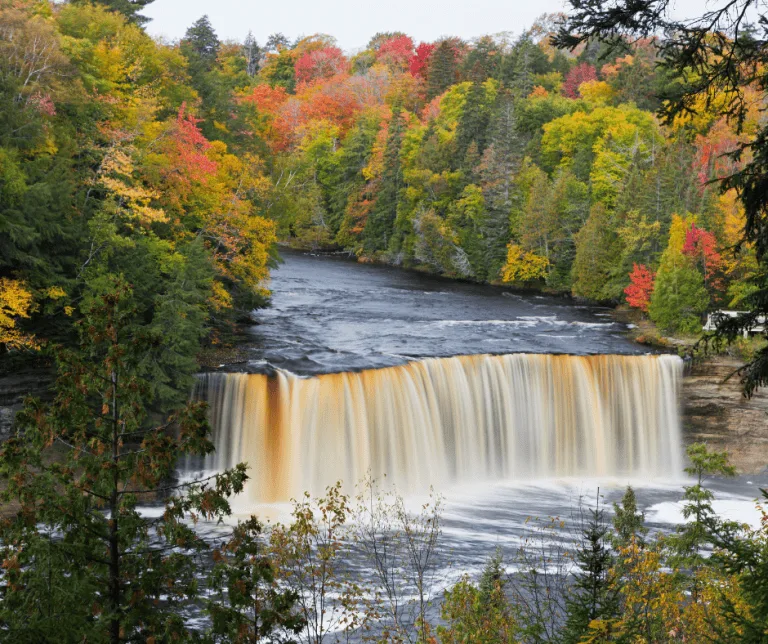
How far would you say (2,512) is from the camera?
2052cm

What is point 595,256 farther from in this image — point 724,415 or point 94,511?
point 94,511

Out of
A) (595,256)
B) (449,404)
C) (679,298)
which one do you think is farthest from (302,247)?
(449,404)

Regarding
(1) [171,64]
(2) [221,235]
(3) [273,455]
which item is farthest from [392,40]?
(3) [273,455]

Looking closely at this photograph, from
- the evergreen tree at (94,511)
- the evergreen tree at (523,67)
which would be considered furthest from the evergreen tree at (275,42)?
the evergreen tree at (94,511)

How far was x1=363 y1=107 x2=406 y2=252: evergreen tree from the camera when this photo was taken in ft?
226

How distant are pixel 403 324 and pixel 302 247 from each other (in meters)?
36.7

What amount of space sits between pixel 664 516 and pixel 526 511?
3.85m

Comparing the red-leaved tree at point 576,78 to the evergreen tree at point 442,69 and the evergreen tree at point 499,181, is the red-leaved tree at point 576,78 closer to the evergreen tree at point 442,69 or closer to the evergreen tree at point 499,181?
the evergreen tree at point 442,69

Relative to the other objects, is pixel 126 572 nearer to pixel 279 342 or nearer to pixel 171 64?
pixel 279 342

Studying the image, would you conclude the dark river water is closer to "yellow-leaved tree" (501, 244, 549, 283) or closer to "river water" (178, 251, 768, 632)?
"river water" (178, 251, 768, 632)

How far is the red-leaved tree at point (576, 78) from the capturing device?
7594 centimetres

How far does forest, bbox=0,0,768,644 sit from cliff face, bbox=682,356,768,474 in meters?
2.13

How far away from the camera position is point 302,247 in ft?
238

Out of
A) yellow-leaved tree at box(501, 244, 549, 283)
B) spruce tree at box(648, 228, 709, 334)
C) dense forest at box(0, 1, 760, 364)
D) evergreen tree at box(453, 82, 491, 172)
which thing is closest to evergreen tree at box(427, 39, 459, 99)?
dense forest at box(0, 1, 760, 364)
